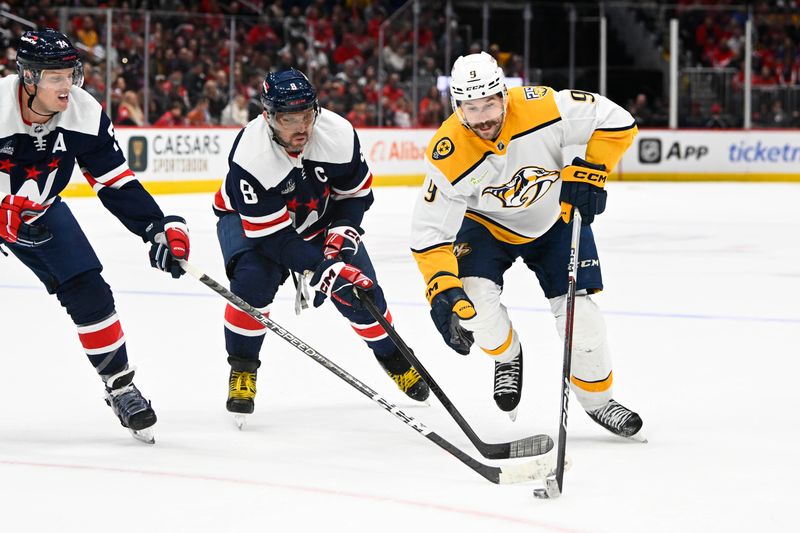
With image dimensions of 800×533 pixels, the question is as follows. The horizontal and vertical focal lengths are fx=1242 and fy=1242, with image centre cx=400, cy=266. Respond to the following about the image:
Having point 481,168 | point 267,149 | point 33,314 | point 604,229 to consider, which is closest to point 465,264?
point 481,168

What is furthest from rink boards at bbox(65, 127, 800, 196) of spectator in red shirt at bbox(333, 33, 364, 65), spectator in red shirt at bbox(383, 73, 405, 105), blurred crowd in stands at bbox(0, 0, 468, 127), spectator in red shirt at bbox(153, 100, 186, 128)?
spectator in red shirt at bbox(333, 33, 364, 65)

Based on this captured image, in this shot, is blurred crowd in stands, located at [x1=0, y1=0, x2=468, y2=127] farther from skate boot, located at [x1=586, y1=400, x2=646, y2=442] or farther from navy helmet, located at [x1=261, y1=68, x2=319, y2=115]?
skate boot, located at [x1=586, y1=400, x2=646, y2=442]

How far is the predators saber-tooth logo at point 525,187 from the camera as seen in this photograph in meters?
3.55

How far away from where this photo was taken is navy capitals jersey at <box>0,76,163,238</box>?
3.37 meters

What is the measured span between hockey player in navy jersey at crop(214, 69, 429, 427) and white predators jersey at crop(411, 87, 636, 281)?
0.27 meters

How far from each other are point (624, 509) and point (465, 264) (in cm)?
115

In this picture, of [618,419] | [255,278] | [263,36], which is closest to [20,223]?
[255,278]

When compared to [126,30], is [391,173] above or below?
below

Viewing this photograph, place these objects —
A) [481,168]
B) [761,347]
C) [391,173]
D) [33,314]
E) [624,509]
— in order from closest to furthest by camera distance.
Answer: [624,509] < [481,168] < [761,347] < [33,314] < [391,173]

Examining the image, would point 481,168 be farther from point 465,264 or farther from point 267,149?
point 267,149

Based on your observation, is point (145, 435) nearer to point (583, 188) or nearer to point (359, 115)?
point (583, 188)

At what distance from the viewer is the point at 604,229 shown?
9.62 meters

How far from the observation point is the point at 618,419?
3.45 m

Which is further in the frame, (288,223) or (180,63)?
(180,63)
